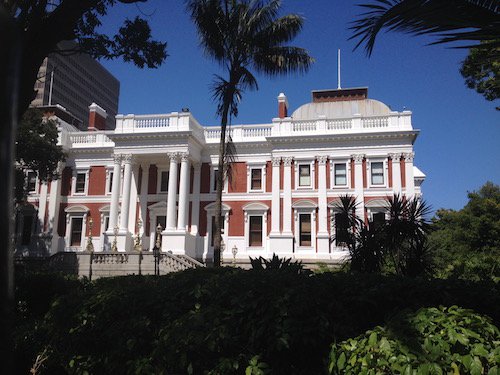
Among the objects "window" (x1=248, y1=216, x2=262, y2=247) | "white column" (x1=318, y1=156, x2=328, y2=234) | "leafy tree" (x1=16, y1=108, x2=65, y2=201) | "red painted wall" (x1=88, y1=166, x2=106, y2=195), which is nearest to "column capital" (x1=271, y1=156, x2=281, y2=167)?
"white column" (x1=318, y1=156, x2=328, y2=234)

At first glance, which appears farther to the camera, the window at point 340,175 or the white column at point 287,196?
the window at point 340,175

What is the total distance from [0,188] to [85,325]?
5.07 meters

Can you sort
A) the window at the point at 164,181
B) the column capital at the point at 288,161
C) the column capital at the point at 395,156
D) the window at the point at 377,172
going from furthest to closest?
the window at the point at 164,181 → the column capital at the point at 288,161 → the window at the point at 377,172 → the column capital at the point at 395,156

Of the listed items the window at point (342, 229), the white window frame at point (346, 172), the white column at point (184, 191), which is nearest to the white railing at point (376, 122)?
the white window frame at point (346, 172)

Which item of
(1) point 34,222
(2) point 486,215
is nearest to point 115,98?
(1) point 34,222

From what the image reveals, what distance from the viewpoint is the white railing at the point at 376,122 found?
31.8 meters

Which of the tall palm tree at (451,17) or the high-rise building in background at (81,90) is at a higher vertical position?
the high-rise building in background at (81,90)

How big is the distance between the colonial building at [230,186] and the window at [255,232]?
7 centimetres

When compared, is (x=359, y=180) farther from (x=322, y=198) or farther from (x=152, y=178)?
(x=152, y=178)

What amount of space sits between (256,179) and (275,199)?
2308mm

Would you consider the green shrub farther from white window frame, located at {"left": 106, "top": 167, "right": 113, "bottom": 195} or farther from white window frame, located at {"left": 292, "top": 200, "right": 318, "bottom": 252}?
white window frame, located at {"left": 106, "top": 167, "right": 113, "bottom": 195}

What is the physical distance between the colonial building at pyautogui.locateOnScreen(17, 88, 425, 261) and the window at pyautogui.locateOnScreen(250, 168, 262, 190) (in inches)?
2.9

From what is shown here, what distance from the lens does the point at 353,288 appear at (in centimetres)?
495

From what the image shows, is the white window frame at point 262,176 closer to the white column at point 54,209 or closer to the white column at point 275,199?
the white column at point 275,199
